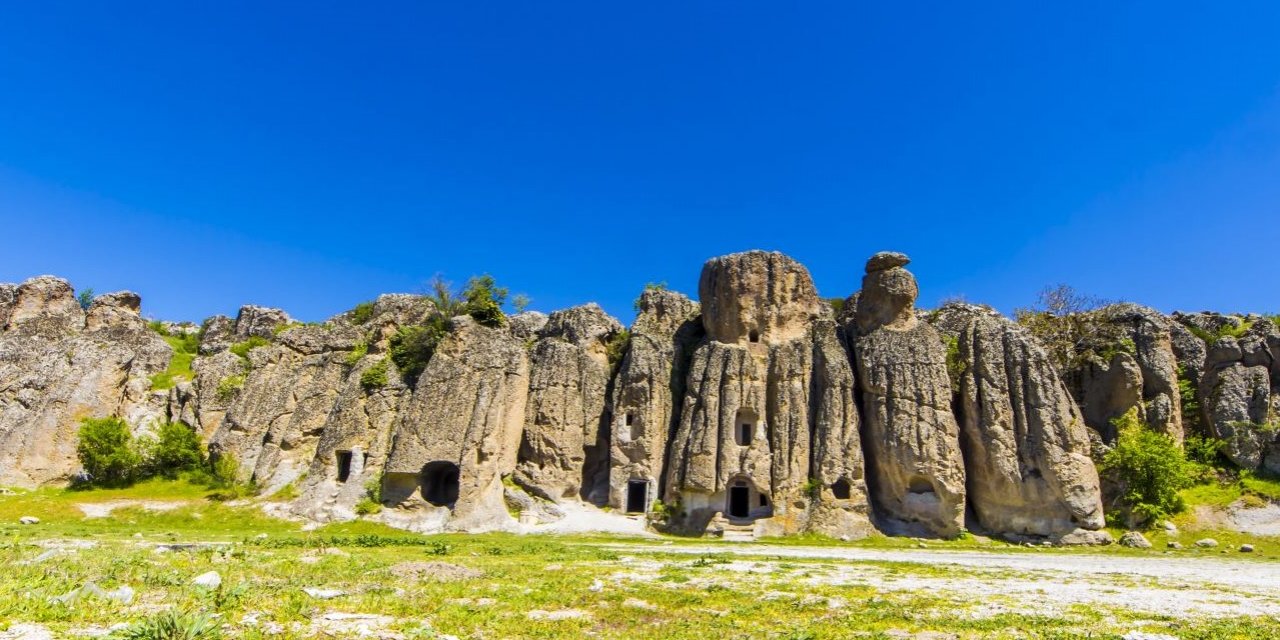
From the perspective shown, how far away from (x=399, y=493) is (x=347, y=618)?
1061 inches

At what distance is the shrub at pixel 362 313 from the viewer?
48.5 meters

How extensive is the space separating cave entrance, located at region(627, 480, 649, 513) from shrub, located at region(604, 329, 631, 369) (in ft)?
28.1

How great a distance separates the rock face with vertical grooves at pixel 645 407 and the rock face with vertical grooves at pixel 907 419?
36.4ft

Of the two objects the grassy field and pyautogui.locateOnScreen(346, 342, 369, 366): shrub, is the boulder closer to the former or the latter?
the grassy field

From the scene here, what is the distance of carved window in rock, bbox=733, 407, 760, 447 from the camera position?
3912 cm

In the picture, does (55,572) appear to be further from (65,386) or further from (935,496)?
(65,386)

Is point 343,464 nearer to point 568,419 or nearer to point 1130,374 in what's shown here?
point 568,419

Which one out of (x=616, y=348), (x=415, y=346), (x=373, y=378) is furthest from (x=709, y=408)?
(x=373, y=378)

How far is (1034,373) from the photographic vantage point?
119ft

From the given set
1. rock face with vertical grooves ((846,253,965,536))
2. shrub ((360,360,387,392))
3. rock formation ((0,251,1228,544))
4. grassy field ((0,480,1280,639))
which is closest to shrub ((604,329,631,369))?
rock formation ((0,251,1228,544))

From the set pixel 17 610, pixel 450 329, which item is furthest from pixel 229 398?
pixel 17 610

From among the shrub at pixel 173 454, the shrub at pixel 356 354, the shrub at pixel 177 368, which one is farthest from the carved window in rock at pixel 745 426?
the shrub at pixel 177 368

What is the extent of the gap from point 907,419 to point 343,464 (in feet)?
101

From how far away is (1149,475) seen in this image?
33.7m
